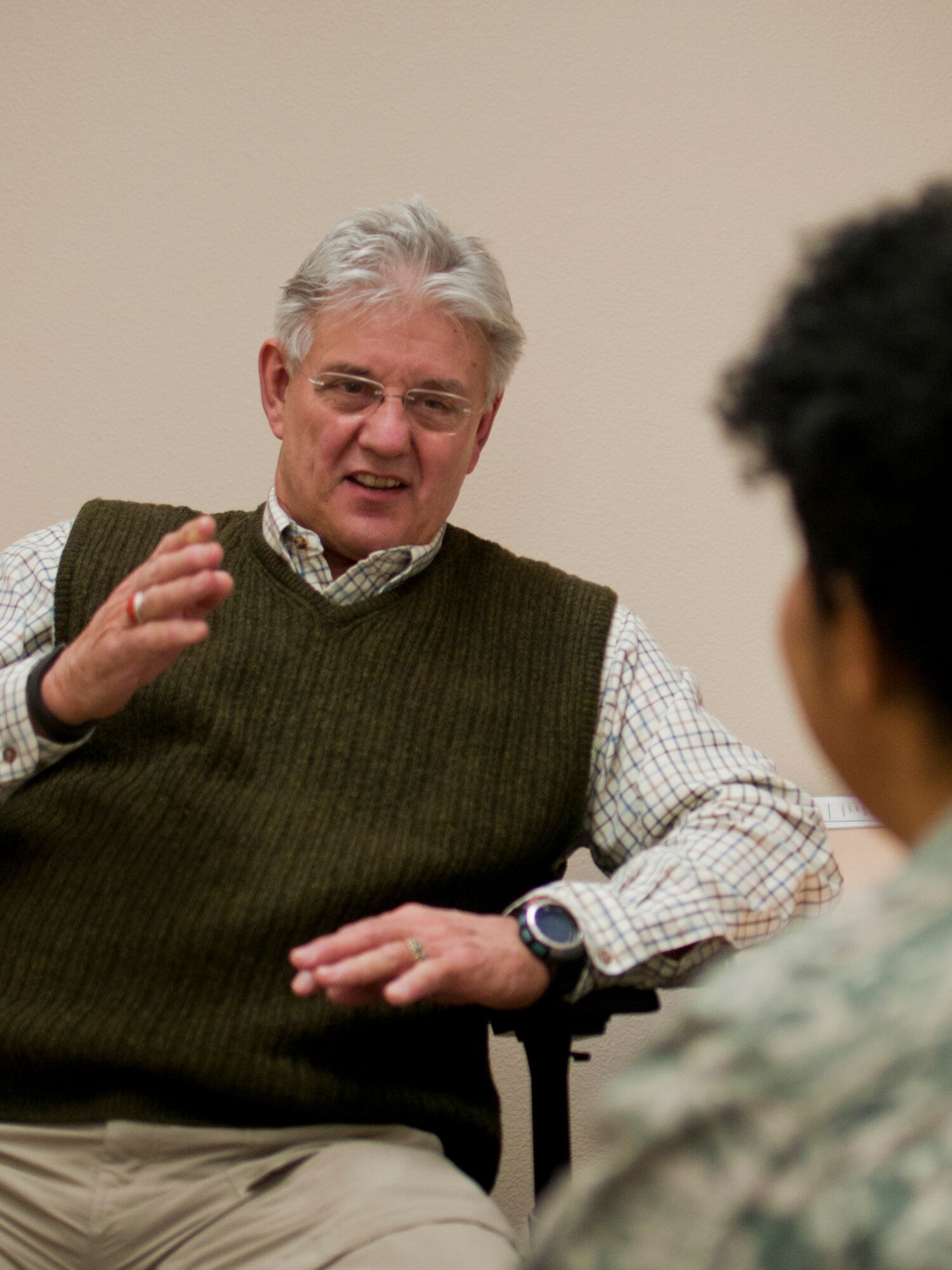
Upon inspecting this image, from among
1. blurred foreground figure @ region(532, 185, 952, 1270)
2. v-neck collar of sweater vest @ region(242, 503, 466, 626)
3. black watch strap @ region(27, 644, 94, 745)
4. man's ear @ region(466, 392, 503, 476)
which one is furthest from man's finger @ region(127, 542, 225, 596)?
blurred foreground figure @ region(532, 185, 952, 1270)

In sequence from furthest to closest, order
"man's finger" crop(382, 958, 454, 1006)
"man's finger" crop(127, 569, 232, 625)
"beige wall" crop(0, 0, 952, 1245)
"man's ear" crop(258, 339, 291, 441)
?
1. "beige wall" crop(0, 0, 952, 1245)
2. "man's ear" crop(258, 339, 291, 441)
3. "man's finger" crop(127, 569, 232, 625)
4. "man's finger" crop(382, 958, 454, 1006)

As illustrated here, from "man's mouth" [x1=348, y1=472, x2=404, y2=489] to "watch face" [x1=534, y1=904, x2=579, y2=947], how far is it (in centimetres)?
59

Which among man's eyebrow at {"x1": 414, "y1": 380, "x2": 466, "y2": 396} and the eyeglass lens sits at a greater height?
man's eyebrow at {"x1": 414, "y1": 380, "x2": 466, "y2": 396}

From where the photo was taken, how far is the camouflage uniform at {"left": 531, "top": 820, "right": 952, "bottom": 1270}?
0.46 meters

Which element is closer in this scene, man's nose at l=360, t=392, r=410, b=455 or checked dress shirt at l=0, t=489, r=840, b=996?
checked dress shirt at l=0, t=489, r=840, b=996

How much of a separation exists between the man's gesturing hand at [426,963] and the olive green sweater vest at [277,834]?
0.29 feet

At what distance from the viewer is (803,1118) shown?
1.56 ft

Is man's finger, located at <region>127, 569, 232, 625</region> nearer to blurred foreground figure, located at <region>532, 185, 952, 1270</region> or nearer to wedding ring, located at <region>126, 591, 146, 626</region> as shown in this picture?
wedding ring, located at <region>126, 591, 146, 626</region>

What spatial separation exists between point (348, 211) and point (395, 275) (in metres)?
0.47

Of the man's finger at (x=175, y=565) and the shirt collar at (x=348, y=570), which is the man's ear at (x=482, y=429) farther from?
the man's finger at (x=175, y=565)

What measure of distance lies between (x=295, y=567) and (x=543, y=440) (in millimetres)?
562

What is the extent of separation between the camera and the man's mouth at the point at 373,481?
1639 millimetres

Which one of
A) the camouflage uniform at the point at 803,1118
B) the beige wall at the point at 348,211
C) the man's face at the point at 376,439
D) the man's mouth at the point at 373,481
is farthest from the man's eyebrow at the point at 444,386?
the camouflage uniform at the point at 803,1118

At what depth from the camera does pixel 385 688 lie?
154cm
